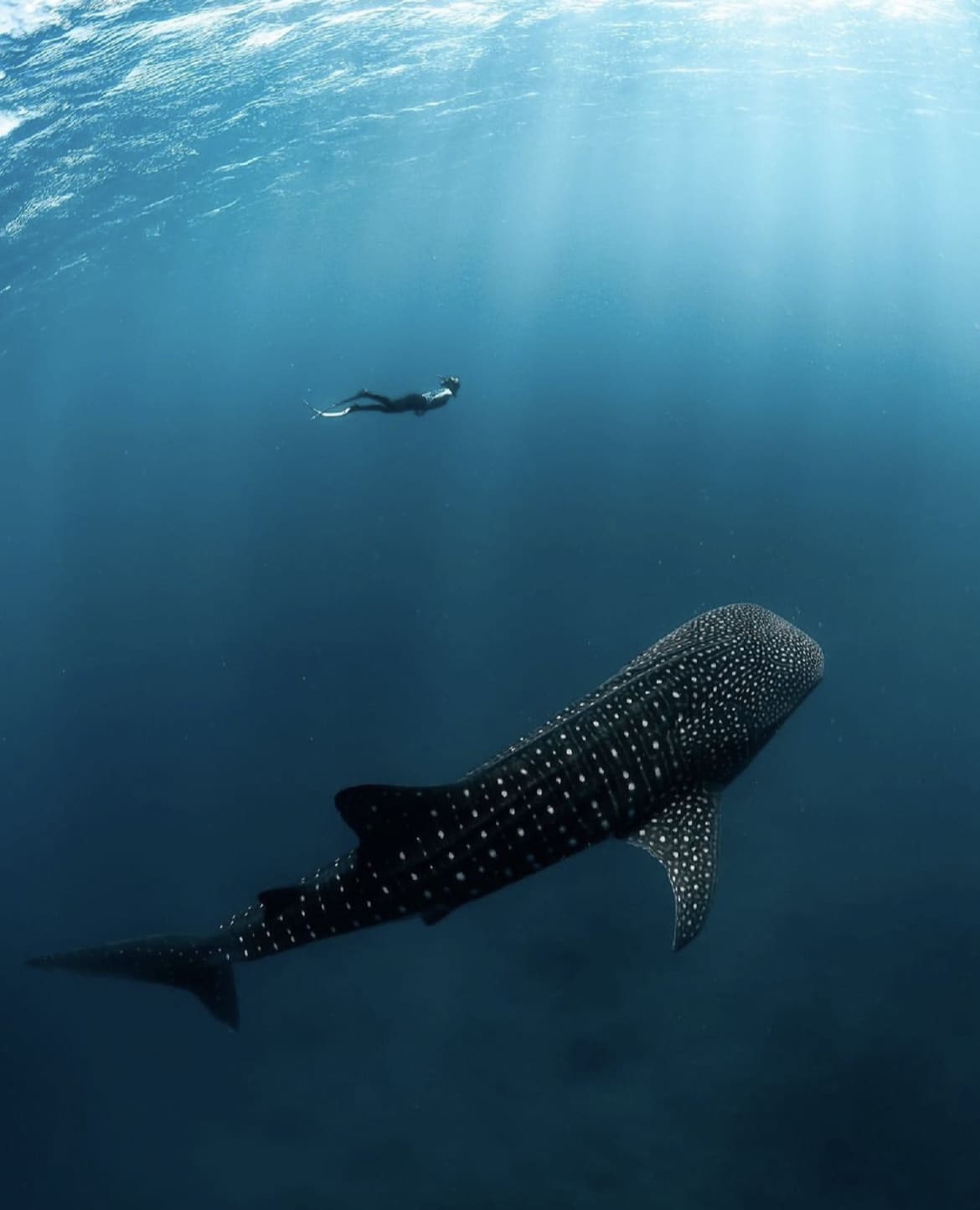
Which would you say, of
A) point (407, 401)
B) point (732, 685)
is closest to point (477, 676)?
point (407, 401)

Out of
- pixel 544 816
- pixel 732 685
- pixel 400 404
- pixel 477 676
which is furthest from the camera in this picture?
pixel 477 676

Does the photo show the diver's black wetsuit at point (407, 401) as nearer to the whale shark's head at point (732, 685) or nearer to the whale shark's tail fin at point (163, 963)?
the whale shark's head at point (732, 685)

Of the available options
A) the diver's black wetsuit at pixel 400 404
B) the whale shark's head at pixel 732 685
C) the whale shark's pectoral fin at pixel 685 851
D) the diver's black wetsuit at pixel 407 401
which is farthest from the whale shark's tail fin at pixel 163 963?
the diver's black wetsuit at pixel 400 404

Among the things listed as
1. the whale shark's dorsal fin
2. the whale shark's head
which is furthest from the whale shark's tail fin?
the whale shark's head

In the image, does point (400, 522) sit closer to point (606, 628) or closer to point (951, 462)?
point (606, 628)

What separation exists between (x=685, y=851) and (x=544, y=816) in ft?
4.58

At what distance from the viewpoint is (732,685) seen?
5.88 meters

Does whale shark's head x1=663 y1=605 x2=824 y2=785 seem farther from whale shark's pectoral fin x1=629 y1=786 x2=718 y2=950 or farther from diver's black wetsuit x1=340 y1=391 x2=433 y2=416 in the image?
diver's black wetsuit x1=340 y1=391 x2=433 y2=416

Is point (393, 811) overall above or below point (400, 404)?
above

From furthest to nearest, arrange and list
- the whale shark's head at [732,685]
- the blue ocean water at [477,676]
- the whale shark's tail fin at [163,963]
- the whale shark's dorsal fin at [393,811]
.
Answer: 1. the blue ocean water at [477,676]
2. the whale shark's head at [732,685]
3. the whale shark's tail fin at [163,963]
4. the whale shark's dorsal fin at [393,811]

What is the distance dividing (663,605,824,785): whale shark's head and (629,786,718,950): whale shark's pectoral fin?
0.36 meters

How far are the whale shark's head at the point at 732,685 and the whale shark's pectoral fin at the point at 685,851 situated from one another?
0.36 meters

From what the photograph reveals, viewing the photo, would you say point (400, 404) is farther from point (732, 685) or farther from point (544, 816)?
point (544, 816)

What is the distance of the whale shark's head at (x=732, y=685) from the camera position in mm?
5574
